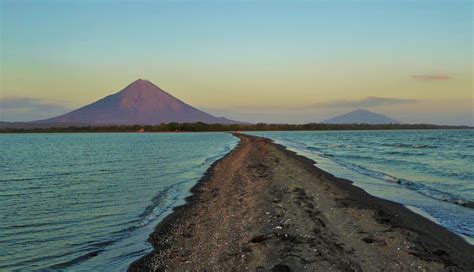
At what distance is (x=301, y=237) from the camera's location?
9.84 m

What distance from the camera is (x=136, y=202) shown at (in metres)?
16.6

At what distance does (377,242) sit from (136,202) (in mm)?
9945

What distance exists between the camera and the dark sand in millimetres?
8219

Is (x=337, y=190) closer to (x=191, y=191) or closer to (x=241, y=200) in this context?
(x=241, y=200)

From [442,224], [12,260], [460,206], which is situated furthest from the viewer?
[460,206]

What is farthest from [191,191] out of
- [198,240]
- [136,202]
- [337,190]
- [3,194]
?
[198,240]

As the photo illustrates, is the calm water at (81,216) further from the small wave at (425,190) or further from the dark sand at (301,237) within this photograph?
the small wave at (425,190)

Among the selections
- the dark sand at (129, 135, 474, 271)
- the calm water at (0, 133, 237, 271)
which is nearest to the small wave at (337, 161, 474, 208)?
the dark sand at (129, 135, 474, 271)

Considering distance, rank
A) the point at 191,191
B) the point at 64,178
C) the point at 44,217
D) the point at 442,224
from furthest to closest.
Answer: the point at 64,178
the point at 191,191
the point at 44,217
the point at 442,224

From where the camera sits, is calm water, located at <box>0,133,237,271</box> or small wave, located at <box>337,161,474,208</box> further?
small wave, located at <box>337,161,474,208</box>

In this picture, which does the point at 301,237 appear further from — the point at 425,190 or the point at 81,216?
the point at 425,190

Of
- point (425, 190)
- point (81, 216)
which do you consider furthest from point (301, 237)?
point (425, 190)

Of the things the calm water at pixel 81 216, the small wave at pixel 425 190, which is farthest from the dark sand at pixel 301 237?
the small wave at pixel 425 190

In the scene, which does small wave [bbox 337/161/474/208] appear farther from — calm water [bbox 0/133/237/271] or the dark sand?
calm water [bbox 0/133/237/271]
